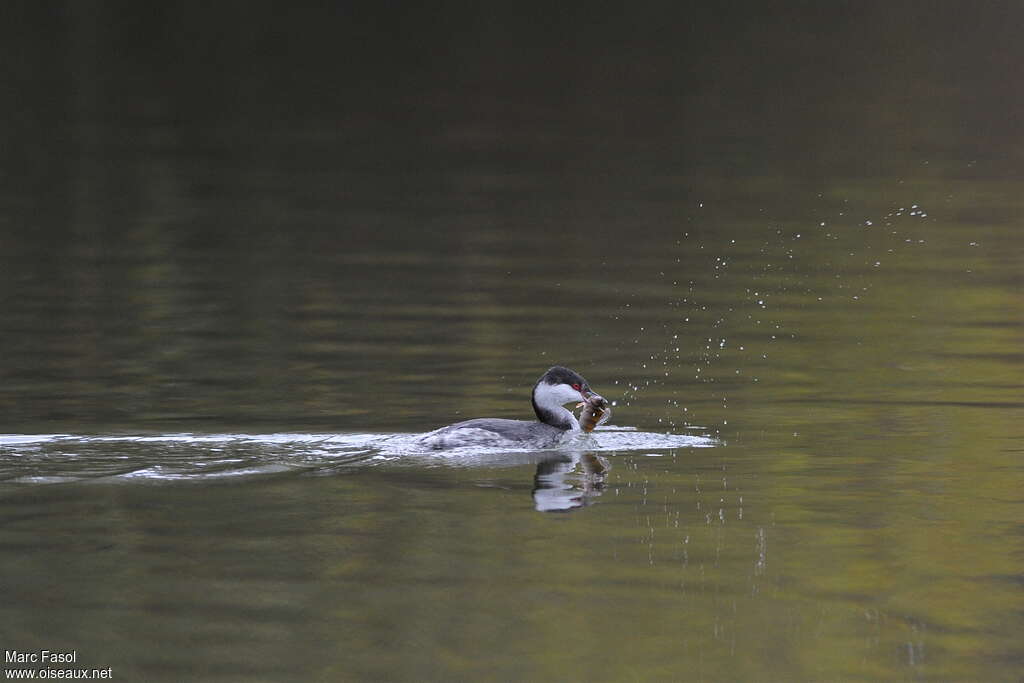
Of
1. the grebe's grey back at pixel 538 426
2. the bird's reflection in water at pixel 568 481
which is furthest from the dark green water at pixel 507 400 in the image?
the grebe's grey back at pixel 538 426

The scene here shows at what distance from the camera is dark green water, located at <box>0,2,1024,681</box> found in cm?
855

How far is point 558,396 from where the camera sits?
13.1 metres

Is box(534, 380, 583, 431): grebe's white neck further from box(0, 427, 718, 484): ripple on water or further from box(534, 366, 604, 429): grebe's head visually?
box(0, 427, 718, 484): ripple on water

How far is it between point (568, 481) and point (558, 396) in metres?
1.50

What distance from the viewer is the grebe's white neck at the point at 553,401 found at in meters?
13.1

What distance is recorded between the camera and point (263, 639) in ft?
27.1

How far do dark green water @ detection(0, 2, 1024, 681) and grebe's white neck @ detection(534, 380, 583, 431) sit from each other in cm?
27

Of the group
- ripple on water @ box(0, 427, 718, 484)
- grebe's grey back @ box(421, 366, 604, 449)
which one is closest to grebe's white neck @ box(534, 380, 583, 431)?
grebe's grey back @ box(421, 366, 604, 449)

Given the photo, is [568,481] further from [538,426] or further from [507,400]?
[507,400]

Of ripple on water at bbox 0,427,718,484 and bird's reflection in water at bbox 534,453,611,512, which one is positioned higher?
ripple on water at bbox 0,427,718,484

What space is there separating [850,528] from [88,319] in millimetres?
8768

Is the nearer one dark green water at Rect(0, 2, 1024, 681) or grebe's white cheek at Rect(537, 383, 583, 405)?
dark green water at Rect(0, 2, 1024, 681)

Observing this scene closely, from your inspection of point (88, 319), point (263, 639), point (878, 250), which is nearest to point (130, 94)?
point (878, 250)

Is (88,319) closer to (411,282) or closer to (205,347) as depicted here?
(205,347)
